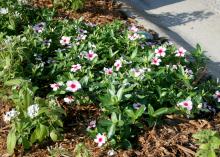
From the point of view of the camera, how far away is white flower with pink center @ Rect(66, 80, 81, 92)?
3703 millimetres

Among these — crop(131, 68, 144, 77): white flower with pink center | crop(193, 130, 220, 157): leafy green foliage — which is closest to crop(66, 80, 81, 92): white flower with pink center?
crop(131, 68, 144, 77): white flower with pink center

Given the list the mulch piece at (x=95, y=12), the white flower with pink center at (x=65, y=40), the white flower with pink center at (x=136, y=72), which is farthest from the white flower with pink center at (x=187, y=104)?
the mulch piece at (x=95, y=12)

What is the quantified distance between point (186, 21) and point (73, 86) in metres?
2.28

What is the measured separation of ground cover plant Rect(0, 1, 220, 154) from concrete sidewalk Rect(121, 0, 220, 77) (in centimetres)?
47

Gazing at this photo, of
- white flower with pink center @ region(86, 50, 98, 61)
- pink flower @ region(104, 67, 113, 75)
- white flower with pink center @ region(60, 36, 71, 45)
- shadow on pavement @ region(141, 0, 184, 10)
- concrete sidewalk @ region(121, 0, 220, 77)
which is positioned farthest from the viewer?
shadow on pavement @ region(141, 0, 184, 10)

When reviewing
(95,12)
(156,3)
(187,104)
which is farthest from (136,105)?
(156,3)

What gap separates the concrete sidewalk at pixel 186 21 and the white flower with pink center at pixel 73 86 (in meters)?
1.51

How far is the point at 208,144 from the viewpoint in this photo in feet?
10.4

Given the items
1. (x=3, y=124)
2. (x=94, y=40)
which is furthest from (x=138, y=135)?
(x=94, y=40)

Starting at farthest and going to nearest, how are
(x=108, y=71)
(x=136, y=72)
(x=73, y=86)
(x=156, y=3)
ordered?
(x=156, y=3)
(x=108, y=71)
(x=136, y=72)
(x=73, y=86)

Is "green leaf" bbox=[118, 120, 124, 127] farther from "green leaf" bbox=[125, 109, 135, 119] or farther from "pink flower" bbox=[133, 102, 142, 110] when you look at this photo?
"pink flower" bbox=[133, 102, 142, 110]

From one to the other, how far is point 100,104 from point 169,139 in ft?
1.90

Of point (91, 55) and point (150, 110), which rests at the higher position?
point (91, 55)

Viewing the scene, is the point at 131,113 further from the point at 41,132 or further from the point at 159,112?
the point at 41,132
